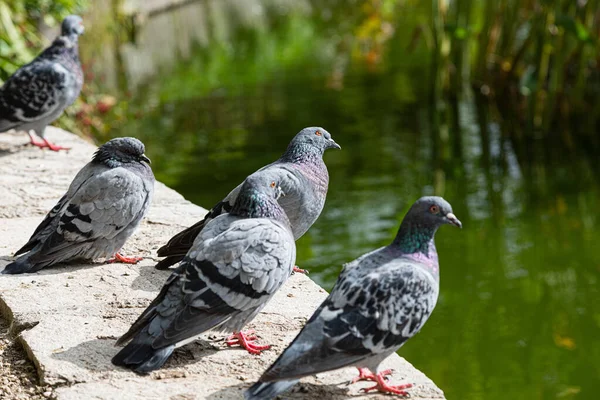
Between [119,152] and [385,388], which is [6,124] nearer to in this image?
[119,152]

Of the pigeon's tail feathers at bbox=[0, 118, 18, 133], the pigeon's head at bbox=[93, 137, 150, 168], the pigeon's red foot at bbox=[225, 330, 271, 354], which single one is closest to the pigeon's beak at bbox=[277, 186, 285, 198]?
the pigeon's red foot at bbox=[225, 330, 271, 354]

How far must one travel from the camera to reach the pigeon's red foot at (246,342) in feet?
11.3

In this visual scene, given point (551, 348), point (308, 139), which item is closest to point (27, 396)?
point (308, 139)

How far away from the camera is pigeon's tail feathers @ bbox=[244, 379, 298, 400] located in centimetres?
284

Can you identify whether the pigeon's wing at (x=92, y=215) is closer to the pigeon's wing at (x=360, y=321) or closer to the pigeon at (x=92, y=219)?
the pigeon at (x=92, y=219)

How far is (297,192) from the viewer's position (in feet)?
13.5

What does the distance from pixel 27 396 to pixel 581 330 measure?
3995 millimetres

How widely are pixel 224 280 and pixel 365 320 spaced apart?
1.89 feet

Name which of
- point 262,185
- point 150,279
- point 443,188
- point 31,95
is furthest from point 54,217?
point 443,188

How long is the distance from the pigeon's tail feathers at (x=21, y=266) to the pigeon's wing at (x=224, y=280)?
3.83ft

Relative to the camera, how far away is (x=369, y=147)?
10.0 metres

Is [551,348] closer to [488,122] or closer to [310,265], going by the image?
[310,265]

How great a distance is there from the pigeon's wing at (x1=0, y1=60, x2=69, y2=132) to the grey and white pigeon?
8.27 feet

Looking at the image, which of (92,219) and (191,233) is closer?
(191,233)
